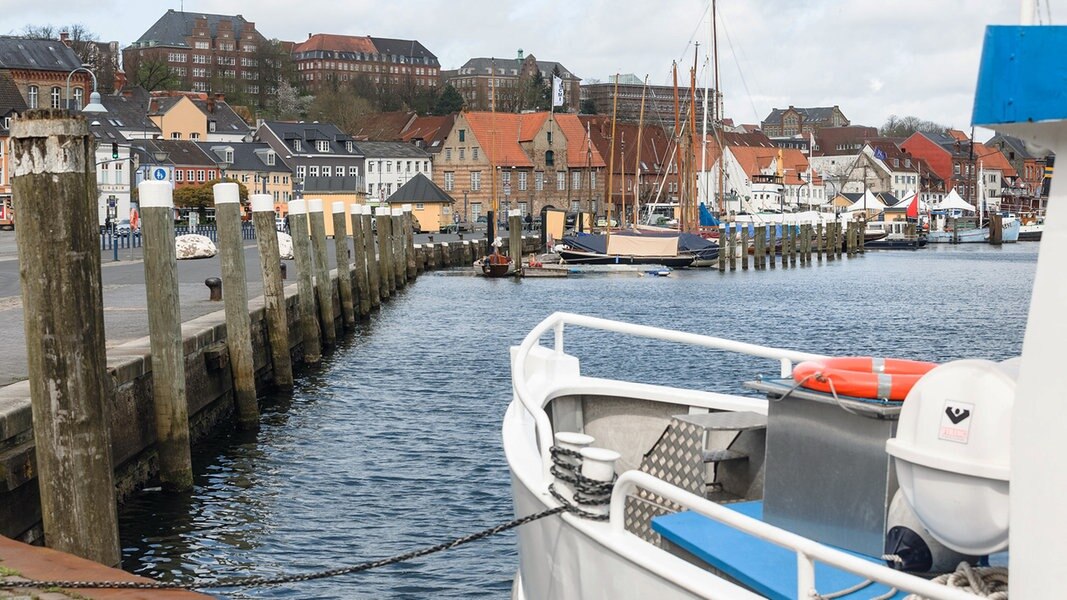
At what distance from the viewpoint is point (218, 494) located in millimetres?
13211

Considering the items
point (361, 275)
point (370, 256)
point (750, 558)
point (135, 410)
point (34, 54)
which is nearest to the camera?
point (750, 558)

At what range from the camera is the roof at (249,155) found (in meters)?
109

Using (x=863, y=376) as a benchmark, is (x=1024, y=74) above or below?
above

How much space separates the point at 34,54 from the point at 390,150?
34.2 meters

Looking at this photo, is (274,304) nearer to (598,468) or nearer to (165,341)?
(165,341)

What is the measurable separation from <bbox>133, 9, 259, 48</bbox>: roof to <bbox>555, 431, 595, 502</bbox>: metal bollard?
7567 inches

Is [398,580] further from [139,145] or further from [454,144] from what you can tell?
[454,144]

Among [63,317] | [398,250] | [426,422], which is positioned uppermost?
[63,317]

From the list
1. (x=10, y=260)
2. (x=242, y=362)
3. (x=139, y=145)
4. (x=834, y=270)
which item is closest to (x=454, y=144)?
(x=139, y=145)

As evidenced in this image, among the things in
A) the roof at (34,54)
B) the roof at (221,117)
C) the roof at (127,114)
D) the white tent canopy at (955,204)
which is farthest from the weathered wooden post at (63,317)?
the roof at (221,117)

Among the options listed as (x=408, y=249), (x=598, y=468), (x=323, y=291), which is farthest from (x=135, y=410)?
(x=408, y=249)

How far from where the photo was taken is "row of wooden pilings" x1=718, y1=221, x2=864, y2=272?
64.1 meters

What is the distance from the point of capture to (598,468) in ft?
19.2

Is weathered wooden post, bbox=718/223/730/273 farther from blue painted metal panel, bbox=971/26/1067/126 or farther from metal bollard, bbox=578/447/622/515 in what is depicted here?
blue painted metal panel, bbox=971/26/1067/126
